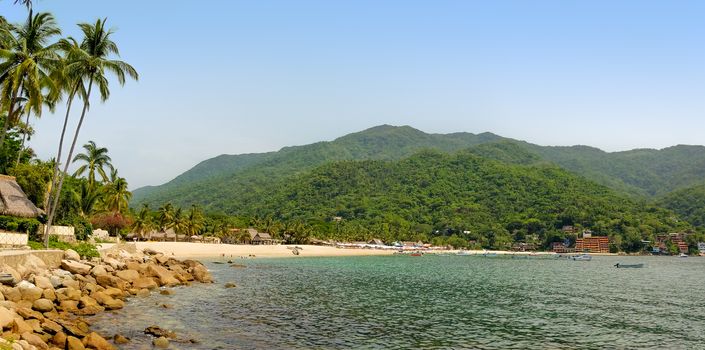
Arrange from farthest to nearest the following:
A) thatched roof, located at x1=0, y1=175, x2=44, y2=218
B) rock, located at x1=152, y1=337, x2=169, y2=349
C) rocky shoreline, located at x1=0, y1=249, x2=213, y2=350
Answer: thatched roof, located at x1=0, y1=175, x2=44, y2=218 → rock, located at x1=152, y1=337, x2=169, y2=349 → rocky shoreline, located at x1=0, y1=249, x2=213, y2=350

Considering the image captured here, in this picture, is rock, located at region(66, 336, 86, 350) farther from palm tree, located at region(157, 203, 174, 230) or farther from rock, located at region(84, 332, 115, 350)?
palm tree, located at region(157, 203, 174, 230)

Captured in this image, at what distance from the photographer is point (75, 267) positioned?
107 ft

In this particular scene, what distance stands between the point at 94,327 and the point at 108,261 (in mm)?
19766

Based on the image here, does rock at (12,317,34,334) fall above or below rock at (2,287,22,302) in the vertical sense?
below

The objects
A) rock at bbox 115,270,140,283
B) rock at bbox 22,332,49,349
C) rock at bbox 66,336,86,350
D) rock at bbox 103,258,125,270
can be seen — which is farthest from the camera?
rock at bbox 103,258,125,270

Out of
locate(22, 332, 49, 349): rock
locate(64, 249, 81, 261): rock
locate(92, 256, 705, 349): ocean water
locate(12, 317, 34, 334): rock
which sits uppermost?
locate(64, 249, 81, 261): rock

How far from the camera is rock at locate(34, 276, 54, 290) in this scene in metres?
25.4

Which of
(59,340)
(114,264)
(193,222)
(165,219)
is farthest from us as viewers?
(193,222)

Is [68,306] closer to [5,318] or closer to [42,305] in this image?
[42,305]

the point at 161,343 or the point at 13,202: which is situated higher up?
the point at 13,202

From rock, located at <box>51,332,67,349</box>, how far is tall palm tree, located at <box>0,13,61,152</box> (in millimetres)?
22100

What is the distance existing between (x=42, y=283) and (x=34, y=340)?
35.6 feet

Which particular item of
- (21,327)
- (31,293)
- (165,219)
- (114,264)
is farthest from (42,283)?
(165,219)

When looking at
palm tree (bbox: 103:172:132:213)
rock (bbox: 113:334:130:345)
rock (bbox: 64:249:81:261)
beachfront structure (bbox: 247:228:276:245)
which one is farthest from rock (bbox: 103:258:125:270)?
beachfront structure (bbox: 247:228:276:245)
